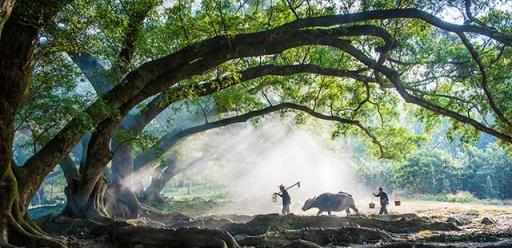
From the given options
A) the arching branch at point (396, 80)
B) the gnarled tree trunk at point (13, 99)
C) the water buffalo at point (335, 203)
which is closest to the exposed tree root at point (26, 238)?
the gnarled tree trunk at point (13, 99)

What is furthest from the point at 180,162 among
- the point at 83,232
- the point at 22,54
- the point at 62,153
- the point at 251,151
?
the point at 22,54

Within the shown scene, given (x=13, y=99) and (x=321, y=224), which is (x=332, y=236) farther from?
(x=13, y=99)

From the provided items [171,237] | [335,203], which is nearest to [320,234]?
[171,237]

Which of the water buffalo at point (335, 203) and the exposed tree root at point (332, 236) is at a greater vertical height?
the water buffalo at point (335, 203)

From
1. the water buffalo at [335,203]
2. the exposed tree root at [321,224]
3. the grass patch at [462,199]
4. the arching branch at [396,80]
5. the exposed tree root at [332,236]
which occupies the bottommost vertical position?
the exposed tree root at [332,236]

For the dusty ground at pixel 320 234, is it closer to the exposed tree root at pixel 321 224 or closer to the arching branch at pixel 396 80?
the exposed tree root at pixel 321 224

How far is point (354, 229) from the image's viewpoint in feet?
38.5

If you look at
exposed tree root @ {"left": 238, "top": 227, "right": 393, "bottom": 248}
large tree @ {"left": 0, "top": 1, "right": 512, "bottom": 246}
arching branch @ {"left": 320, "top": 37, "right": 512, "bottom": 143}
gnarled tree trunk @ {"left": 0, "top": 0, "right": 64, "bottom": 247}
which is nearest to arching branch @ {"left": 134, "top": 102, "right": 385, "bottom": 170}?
large tree @ {"left": 0, "top": 1, "right": 512, "bottom": 246}

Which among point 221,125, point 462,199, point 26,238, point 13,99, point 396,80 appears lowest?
point 26,238

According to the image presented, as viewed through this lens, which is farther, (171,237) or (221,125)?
(221,125)

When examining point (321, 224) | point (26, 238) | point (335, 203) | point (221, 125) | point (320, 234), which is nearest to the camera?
point (26, 238)

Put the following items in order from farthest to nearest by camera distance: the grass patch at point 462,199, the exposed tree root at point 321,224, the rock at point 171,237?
the grass patch at point 462,199 < the exposed tree root at point 321,224 < the rock at point 171,237

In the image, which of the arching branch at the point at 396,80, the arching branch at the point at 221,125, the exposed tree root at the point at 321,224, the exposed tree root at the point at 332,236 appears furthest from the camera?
the arching branch at the point at 221,125

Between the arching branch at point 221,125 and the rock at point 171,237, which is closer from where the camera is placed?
the rock at point 171,237
